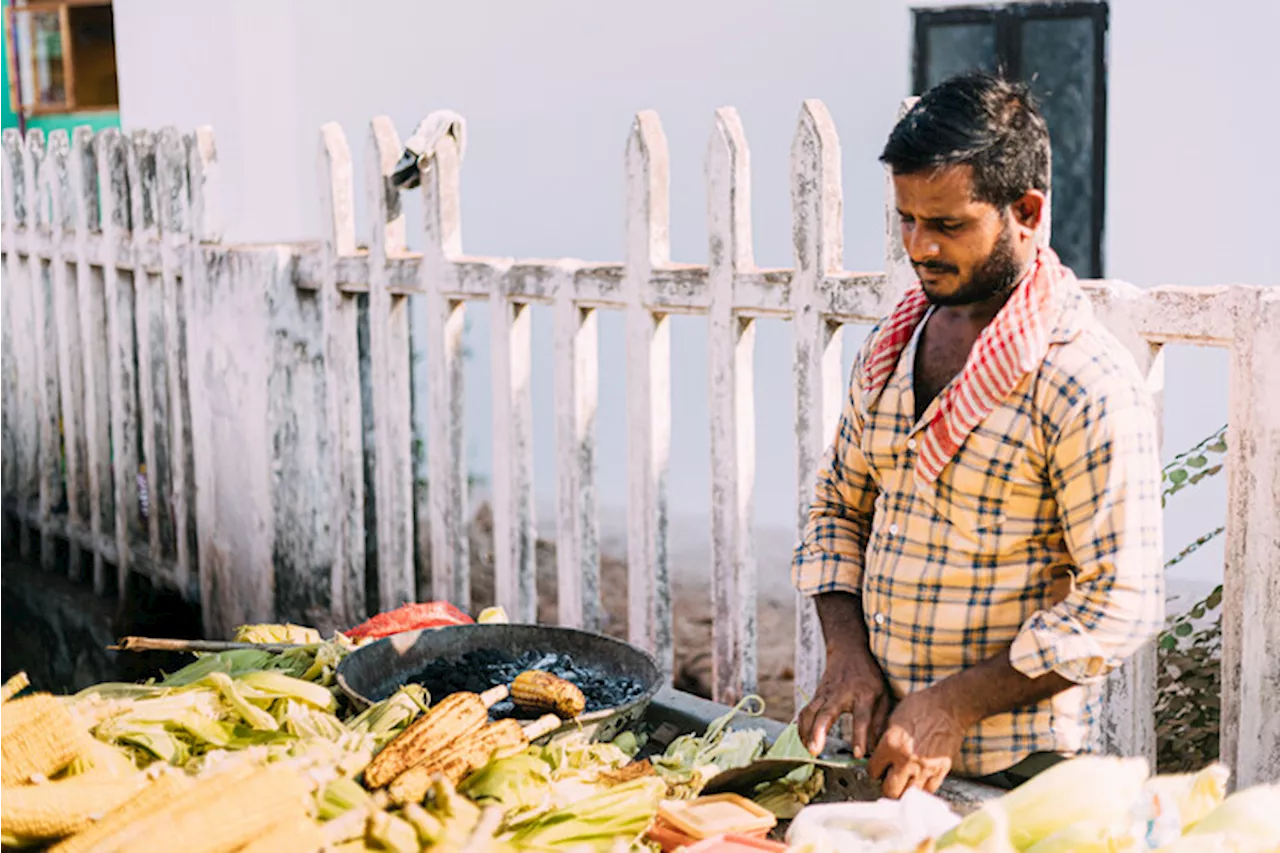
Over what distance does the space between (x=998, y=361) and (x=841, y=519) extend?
552 millimetres

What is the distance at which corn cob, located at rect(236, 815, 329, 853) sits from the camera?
6.48 ft

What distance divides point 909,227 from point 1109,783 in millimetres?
908

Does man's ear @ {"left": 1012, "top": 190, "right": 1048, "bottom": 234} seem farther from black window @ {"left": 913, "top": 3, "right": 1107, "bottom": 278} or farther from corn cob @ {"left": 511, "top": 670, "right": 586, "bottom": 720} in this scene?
black window @ {"left": 913, "top": 3, "right": 1107, "bottom": 278}

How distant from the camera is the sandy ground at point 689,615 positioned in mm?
6613

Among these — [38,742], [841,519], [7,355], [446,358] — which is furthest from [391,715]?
[7,355]

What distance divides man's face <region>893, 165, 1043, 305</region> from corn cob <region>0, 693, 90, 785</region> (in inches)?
61.5

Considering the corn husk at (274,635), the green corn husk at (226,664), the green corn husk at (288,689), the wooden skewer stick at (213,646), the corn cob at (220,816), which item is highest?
the corn cob at (220,816)

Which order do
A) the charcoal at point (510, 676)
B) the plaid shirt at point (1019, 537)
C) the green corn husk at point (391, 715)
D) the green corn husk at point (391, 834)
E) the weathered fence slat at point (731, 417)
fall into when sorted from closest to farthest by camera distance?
1. the green corn husk at point (391, 834)
2. the plaid shirt at point (1019, 537)
3. the green corn husk at point (391, 715)
4. the charcoal at point (510, 676)
5. the weathered fence slat at point (731, 417)

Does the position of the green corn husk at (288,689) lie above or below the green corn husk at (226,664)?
above

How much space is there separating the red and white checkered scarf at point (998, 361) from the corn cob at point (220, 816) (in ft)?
3.70

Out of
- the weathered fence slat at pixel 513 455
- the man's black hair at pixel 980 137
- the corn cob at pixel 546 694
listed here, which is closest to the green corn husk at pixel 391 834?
the corn cob at pixel 546 694

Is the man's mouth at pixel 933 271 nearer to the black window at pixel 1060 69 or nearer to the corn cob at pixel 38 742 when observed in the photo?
the corn cob at pixel 38 742

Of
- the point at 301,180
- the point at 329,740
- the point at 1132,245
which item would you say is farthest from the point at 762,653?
the point at 329,740

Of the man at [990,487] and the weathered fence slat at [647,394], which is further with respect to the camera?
the weathered fence slat at [647,394]
